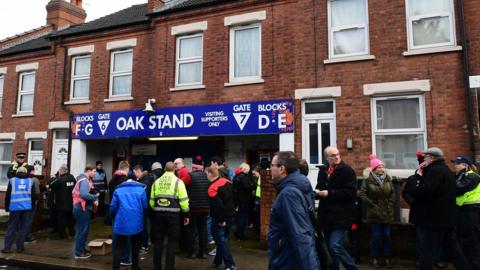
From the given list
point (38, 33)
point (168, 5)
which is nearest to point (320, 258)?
point (168, 5)

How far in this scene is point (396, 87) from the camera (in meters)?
9.34

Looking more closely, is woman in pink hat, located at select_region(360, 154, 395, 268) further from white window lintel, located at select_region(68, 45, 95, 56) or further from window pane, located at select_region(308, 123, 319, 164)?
white window lintel, located at select_region(68, 45, 95, 56)

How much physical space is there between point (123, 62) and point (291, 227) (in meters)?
11.8

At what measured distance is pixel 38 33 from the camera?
18453 millimetres

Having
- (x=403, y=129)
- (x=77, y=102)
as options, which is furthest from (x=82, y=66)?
(x=403, y=129)

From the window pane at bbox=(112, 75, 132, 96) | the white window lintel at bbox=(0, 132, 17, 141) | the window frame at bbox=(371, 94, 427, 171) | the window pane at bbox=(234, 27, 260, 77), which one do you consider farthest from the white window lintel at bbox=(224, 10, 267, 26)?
the white window lintel at bbox=(0, 132, 17, 141)

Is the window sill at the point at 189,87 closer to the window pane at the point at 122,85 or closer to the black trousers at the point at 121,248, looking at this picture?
the window pane at the point at 122,85

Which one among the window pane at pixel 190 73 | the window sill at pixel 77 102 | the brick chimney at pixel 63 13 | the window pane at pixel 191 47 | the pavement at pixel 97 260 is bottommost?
the pavement at pixel 97 260

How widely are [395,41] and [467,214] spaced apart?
4863 millimetres

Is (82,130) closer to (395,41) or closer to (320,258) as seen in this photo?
(395,41)

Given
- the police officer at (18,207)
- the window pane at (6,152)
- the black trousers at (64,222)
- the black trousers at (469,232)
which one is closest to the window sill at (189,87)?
the black trousers at (64,222)

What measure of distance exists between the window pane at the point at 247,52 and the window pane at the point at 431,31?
4.32 m

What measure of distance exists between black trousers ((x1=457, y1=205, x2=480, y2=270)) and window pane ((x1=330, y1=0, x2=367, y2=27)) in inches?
224

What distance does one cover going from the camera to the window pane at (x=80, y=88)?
14.2 meters
